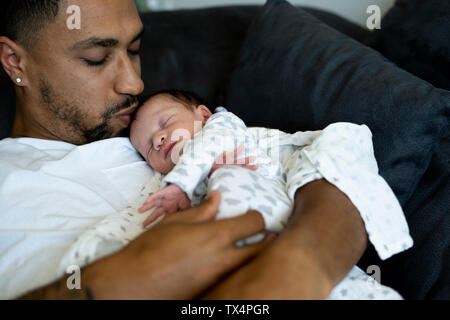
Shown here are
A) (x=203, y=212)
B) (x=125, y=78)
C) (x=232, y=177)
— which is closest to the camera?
(x=203, y=212)

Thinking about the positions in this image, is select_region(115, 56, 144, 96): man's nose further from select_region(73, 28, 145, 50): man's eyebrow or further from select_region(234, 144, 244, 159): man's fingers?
select_region(234, 144, 244, 159): man's fingers

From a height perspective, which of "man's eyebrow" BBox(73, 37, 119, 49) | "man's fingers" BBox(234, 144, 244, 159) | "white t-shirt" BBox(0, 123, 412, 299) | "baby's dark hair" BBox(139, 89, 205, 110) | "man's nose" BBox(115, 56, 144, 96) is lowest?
"white t-shirt" BBox(0, 123, 412, 299)

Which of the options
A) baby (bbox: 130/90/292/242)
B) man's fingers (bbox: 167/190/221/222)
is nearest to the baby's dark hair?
baby (bbox: 130/90/292/242)

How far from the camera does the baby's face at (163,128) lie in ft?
4.00

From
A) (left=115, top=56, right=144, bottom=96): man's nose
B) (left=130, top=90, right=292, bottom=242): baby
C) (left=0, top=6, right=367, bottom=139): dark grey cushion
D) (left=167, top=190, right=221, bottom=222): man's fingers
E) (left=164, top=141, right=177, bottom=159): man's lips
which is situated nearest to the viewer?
(left=167, top=190, right=221, bottom=222): man's fingers

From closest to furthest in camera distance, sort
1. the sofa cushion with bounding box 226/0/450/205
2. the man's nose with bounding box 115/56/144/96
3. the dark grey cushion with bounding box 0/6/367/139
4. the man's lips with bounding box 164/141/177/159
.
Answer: the sofa cushion with bounding box 226/0/450/205, the man's lips with bounding box 164/141/177/159, the man's nose with bounding box 115/56/144/96, the dark grey cushion with bounding box 0/6/367/139

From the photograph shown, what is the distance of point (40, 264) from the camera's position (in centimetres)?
97

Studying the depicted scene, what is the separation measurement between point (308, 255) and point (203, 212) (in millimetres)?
227

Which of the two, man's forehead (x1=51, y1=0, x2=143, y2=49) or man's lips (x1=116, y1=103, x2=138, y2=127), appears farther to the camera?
man's lips (x1=116, y1=103, x2=138, y2=127)

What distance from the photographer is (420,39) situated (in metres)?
1.28

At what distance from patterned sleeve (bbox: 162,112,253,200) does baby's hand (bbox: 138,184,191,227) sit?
2cm

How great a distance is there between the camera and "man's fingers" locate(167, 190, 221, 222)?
81 centimetres

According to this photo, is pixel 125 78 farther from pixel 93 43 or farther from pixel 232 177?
pixel 232 177

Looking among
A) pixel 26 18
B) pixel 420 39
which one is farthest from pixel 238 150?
pixel 26 18
